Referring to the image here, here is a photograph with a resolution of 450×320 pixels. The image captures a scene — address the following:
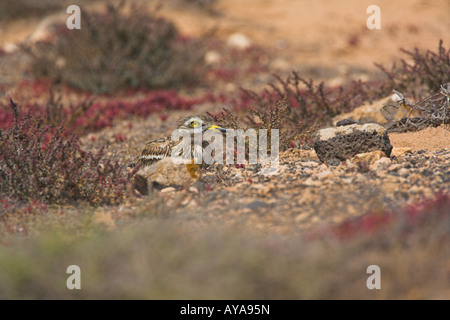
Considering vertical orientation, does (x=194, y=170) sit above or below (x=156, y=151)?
below

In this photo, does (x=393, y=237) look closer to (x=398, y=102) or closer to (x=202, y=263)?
(x=202, y=263)

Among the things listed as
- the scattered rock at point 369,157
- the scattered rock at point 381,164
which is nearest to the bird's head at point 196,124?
the scattered rock at point 369,157

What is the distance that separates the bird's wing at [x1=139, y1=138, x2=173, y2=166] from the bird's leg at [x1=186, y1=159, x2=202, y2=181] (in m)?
0.34

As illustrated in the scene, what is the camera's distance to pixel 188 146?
526 centimetres

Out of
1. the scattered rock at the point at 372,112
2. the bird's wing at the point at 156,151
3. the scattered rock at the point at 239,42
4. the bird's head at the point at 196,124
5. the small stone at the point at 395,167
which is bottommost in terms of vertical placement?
the small stone at the point at 395,167

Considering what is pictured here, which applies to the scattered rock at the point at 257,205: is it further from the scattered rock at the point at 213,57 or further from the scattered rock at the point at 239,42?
the scattered rock at the point at 239,42

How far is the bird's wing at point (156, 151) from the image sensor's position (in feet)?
17.6

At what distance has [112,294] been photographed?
330 centimetres

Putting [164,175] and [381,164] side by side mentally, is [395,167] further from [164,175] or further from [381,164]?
[164,175]

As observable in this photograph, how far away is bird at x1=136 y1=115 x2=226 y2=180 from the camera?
17.0ft

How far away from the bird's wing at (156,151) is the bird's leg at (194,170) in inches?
13.6

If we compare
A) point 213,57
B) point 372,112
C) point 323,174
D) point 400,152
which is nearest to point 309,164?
point 323,174

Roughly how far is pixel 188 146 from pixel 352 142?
1654 millimetres

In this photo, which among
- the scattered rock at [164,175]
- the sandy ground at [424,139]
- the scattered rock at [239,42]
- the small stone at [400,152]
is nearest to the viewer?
the scattered rock at [164,175]
